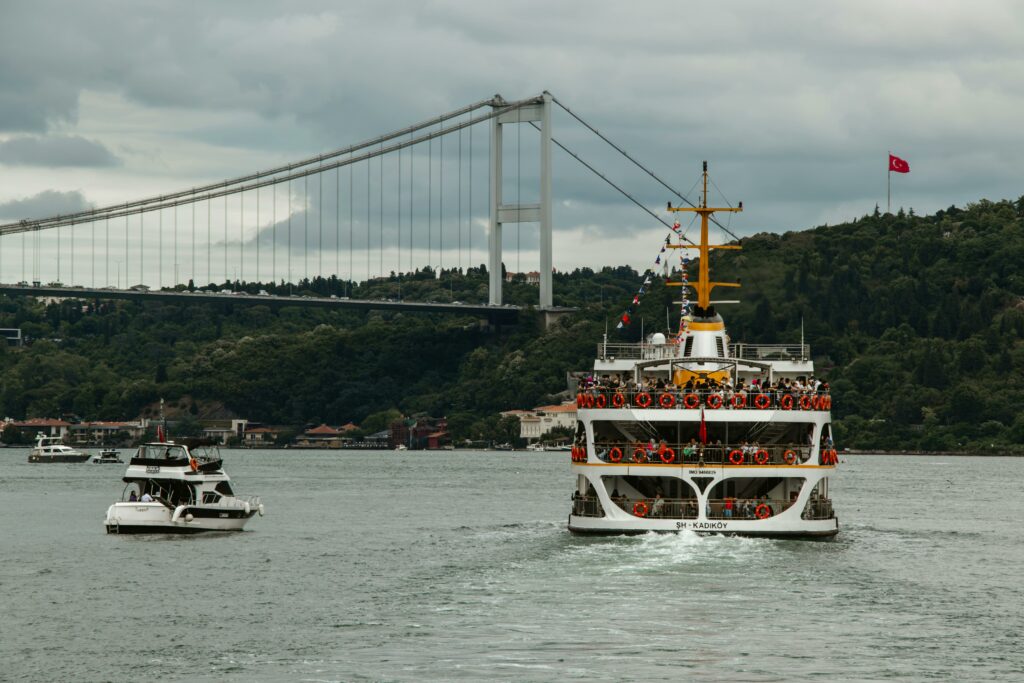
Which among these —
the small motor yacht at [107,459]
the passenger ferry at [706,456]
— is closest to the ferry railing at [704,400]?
the passenger ferry at [706,456]

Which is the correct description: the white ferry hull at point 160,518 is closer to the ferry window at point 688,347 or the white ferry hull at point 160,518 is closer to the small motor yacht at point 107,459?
the ferry window at point 688,347

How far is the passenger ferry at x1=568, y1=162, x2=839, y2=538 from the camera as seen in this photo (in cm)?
5212

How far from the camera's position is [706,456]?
52500 mm

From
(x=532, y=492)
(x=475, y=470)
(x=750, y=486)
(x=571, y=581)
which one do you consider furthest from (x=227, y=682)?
(x=475, y=470)

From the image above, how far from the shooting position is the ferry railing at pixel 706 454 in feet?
171

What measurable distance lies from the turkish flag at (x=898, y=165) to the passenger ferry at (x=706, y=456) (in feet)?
465

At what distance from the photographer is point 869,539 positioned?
6284 centimetres

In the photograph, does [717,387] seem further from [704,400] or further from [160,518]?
[160,518]

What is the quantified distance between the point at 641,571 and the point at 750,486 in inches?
305

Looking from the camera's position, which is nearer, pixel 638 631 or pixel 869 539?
pixel 638 631

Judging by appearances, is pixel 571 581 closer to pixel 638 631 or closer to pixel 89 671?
pixel 638 631

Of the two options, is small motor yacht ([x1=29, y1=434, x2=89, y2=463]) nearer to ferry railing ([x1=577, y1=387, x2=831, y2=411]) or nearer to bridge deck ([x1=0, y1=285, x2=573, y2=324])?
bridge deck ([x1=0, y1=285, x2=573, y2=324])

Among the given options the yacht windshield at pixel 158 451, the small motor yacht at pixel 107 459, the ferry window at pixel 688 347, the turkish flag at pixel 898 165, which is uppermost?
the turkish flag at pixel 898 165

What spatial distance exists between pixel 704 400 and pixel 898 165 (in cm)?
14761
